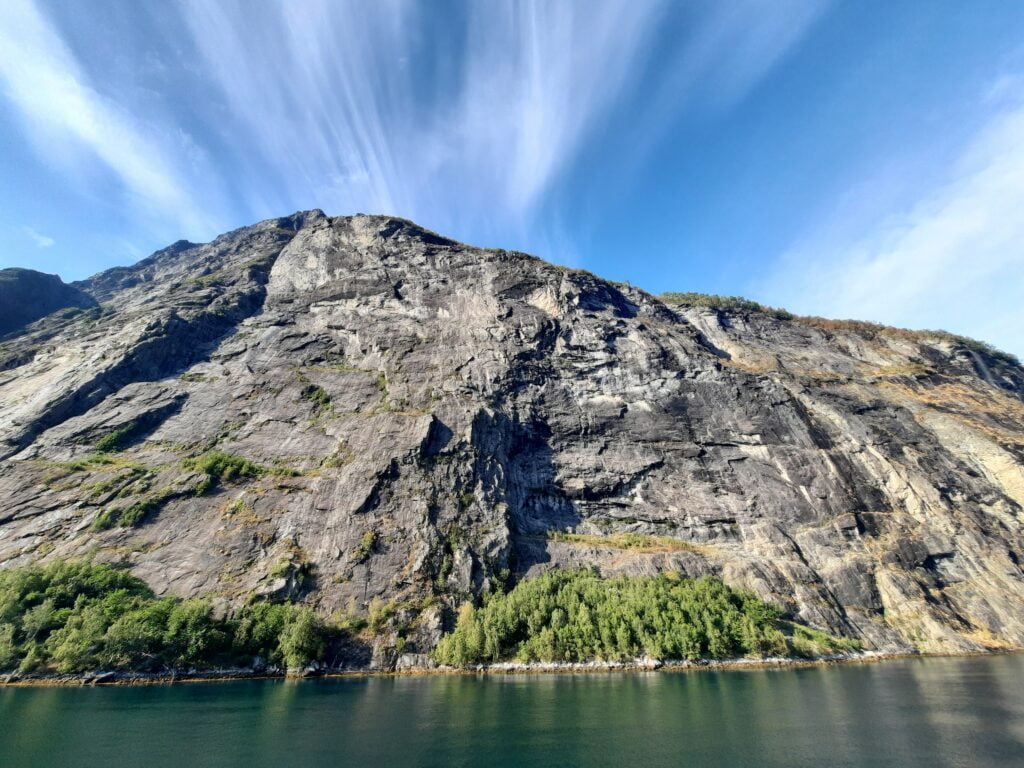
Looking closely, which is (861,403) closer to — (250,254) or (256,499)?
(256,499)

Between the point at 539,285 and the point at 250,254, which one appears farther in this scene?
the point at 250,254

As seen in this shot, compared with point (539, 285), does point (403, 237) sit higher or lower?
higher

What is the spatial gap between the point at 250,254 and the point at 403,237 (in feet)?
156

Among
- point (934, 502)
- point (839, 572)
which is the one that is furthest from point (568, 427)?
point (934, 502)

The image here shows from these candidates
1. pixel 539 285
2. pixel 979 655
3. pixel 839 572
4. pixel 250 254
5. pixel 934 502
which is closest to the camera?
pixel 979 655

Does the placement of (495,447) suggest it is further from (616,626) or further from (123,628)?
(123,628)

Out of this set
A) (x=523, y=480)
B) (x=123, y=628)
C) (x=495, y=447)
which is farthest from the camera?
(x=523, y=480)

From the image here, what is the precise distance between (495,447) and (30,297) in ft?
438

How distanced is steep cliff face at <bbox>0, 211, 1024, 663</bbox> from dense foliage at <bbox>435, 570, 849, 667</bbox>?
3.86m

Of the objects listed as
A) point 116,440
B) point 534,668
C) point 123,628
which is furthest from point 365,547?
point 116,440

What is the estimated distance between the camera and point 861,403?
272ft

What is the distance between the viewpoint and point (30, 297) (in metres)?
127

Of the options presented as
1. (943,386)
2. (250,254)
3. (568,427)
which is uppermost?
(250,254)

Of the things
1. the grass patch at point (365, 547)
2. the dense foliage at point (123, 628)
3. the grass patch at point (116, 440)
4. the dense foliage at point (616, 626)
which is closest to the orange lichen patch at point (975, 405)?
the dense foliage at point (616, 626)
